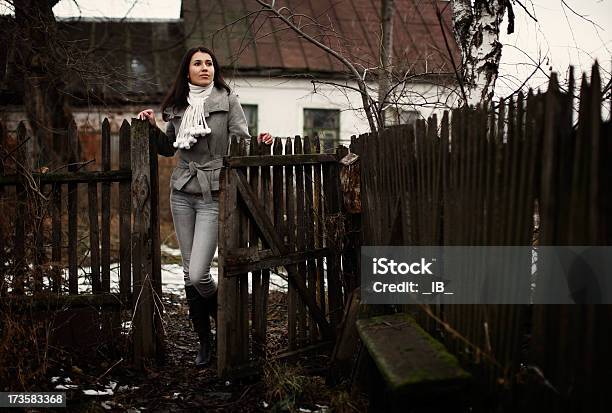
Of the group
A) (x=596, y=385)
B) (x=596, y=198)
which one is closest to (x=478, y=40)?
(x=596, y=198)

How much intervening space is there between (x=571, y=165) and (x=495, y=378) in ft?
3.37

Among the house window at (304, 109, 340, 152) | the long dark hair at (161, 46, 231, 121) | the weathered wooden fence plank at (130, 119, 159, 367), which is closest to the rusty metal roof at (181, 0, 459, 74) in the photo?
the house window at (304, 109, 340, 152)

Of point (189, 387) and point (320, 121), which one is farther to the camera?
point (320, 121)

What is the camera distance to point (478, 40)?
15.7 feet

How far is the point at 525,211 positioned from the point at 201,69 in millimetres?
2753

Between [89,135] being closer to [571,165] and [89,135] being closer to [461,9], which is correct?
[461,9]

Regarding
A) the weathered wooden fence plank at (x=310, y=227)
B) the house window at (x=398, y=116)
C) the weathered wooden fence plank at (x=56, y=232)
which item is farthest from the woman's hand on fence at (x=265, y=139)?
the weathered wooden fence plank at (x=56, y=232)

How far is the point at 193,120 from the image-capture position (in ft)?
13.9

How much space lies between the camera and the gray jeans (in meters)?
4.13

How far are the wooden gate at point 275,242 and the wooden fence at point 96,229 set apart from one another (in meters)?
0.77

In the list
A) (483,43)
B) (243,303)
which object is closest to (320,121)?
(483,43)

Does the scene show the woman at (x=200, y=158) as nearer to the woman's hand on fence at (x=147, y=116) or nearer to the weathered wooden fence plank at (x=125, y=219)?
the woman's hand on fence at (x=147, y=116)

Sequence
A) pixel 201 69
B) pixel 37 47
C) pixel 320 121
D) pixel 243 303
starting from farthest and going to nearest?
pixel 320 121 < pixel 37 47 < pixel 201 69 < pixel 243 303

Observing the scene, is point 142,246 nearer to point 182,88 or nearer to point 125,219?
point 125,219
